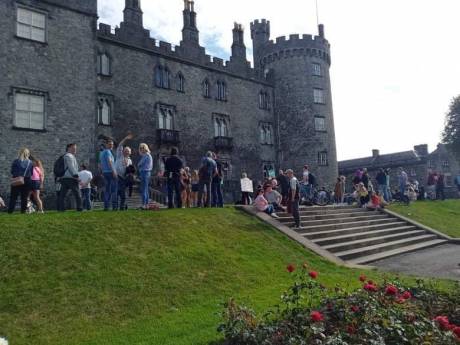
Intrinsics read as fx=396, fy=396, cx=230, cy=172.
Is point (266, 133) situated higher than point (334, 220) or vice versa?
point (266, 133)

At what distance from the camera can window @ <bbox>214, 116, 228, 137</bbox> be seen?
3291cm

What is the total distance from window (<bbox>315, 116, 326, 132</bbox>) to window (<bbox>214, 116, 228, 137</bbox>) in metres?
9.92

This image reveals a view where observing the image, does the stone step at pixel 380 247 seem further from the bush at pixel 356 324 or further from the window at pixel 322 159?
the window at pixel 322 159

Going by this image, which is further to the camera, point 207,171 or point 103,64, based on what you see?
point 103,64

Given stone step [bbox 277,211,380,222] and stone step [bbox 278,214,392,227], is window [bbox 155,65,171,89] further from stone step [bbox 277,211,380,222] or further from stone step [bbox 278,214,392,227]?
stone step [bbox 278,214,392,227]

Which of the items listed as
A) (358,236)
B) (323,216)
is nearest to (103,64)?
(323,216)

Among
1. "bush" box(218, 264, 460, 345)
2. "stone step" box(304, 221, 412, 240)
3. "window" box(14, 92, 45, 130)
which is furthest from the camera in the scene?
"window" box(14, 92, 45, 130)

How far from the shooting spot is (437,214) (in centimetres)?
2192

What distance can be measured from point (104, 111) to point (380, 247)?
19517 millimetres

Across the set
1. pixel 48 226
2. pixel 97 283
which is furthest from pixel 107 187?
pixel 97 283

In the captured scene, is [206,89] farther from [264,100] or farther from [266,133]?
[266,133]

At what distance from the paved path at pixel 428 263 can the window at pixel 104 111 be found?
1975 centimetres

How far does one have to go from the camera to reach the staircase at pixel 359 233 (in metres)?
13.1

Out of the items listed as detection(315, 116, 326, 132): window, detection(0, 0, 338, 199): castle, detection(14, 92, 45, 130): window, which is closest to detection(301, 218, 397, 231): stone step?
detection(0, 0, 338, 199): castle
